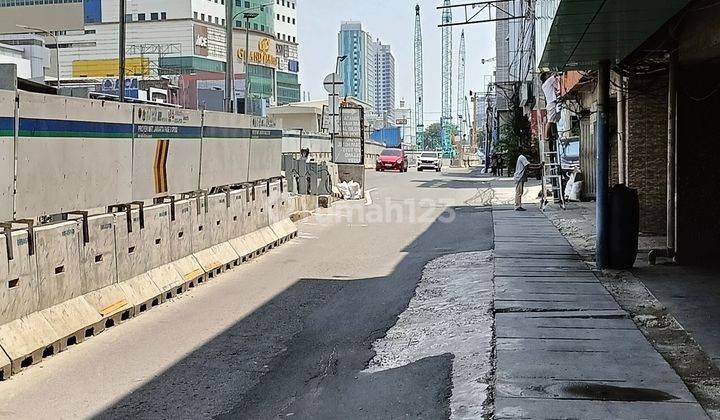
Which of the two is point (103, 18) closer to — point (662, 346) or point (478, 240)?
point (478, 240)

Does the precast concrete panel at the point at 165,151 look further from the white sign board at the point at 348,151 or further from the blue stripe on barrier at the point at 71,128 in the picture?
the white sign board at the point at 348,151

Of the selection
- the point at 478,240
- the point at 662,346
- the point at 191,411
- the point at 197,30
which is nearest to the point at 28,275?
the point at 191,411

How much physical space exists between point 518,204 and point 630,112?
7.05 metres

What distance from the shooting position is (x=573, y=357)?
7578 millimetres

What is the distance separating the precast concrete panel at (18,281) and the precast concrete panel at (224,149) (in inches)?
232

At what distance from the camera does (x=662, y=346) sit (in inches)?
323

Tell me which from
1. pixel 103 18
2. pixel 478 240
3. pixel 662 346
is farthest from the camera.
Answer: pixel 103 18

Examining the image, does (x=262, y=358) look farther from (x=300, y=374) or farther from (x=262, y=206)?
(x=262, y=206)

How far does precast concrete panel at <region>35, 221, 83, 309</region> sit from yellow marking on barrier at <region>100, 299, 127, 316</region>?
35cm

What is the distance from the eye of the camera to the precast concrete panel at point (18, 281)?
8.15 meters

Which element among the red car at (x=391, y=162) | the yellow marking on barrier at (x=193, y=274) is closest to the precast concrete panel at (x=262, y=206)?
the yellow marking on barrier at (x=193, y=274)

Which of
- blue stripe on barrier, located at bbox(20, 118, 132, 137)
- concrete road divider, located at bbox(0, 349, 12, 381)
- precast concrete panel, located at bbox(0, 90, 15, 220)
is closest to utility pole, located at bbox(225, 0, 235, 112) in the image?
blue stripe on barrier, located at bbox(20, 118, 132, 137)

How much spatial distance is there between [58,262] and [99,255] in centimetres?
100

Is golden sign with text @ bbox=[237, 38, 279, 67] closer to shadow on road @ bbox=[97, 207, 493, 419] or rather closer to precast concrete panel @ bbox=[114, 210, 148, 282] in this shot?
precast concrete panel @ bbox=[114, 210, 148, 282]
